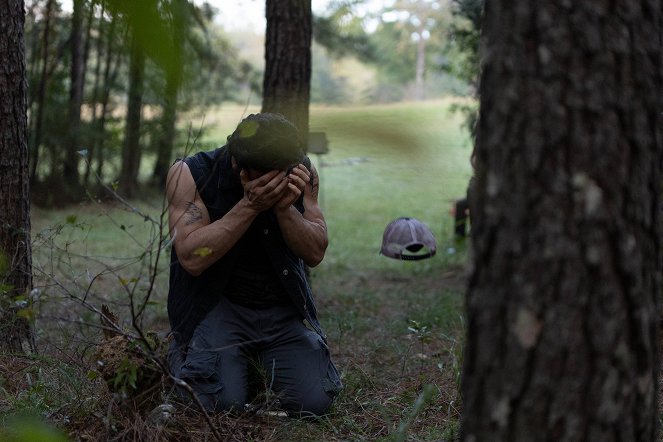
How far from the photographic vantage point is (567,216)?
5.16ft

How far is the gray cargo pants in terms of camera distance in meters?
3.25

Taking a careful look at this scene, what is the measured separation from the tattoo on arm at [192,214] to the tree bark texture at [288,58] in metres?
1.95

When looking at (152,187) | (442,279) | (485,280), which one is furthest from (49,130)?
(485,280)

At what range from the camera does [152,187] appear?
53.9 ft

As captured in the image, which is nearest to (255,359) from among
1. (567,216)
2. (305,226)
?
(305,226)

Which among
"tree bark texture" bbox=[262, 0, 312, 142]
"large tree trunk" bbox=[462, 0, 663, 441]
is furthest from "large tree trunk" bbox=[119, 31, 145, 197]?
"large tree trunk" bbox=[462, 0, 663, 441]

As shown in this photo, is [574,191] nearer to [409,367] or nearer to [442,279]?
[409,367]

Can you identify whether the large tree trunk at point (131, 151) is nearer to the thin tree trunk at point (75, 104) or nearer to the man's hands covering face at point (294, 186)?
the thin tree trunk at point (75, 104)

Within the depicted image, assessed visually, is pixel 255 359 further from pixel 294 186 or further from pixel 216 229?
pixel 294 186

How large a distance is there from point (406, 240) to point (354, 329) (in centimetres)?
106

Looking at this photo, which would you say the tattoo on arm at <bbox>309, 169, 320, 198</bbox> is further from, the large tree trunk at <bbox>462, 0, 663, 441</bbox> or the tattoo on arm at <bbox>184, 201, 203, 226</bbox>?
the large tree trunk at <bbox>462, 0, 663, 441</bbox>

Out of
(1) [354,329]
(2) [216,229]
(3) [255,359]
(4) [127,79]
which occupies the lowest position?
(1) [354,329]

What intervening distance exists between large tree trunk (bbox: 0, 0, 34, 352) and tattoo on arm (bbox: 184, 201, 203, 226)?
0.77 m

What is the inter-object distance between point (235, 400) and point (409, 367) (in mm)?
1139
